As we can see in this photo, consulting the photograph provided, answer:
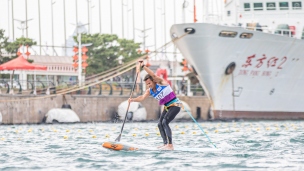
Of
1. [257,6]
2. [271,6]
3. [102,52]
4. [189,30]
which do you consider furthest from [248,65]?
[102,52]

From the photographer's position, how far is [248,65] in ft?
144

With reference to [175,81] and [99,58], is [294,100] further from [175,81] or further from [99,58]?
[99,58]

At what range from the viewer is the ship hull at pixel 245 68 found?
43031 mm

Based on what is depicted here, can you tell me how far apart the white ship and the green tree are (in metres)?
21.5

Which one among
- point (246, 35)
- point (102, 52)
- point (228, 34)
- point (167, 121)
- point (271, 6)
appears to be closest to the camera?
point (167, 121)

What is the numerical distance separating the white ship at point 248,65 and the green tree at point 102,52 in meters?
21.5

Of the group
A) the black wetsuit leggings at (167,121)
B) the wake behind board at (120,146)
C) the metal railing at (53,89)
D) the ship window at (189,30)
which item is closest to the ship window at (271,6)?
the metal railing at (53,89)

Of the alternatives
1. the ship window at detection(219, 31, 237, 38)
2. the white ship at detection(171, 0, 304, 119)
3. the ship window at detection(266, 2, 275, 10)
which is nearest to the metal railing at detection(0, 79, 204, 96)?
the white ship at detection(171, 0, 304, 119)

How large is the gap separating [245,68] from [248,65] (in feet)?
0.73

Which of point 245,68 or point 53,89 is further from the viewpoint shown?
point 53,89

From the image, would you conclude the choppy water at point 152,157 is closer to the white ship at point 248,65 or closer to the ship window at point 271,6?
the white ship at point 248,65

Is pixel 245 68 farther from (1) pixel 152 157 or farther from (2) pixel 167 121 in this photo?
(1) pixel 152 157

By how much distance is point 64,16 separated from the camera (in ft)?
212

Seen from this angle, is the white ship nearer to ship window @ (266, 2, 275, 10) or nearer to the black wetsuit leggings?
ship window @ (266, 2, 275, 10)
